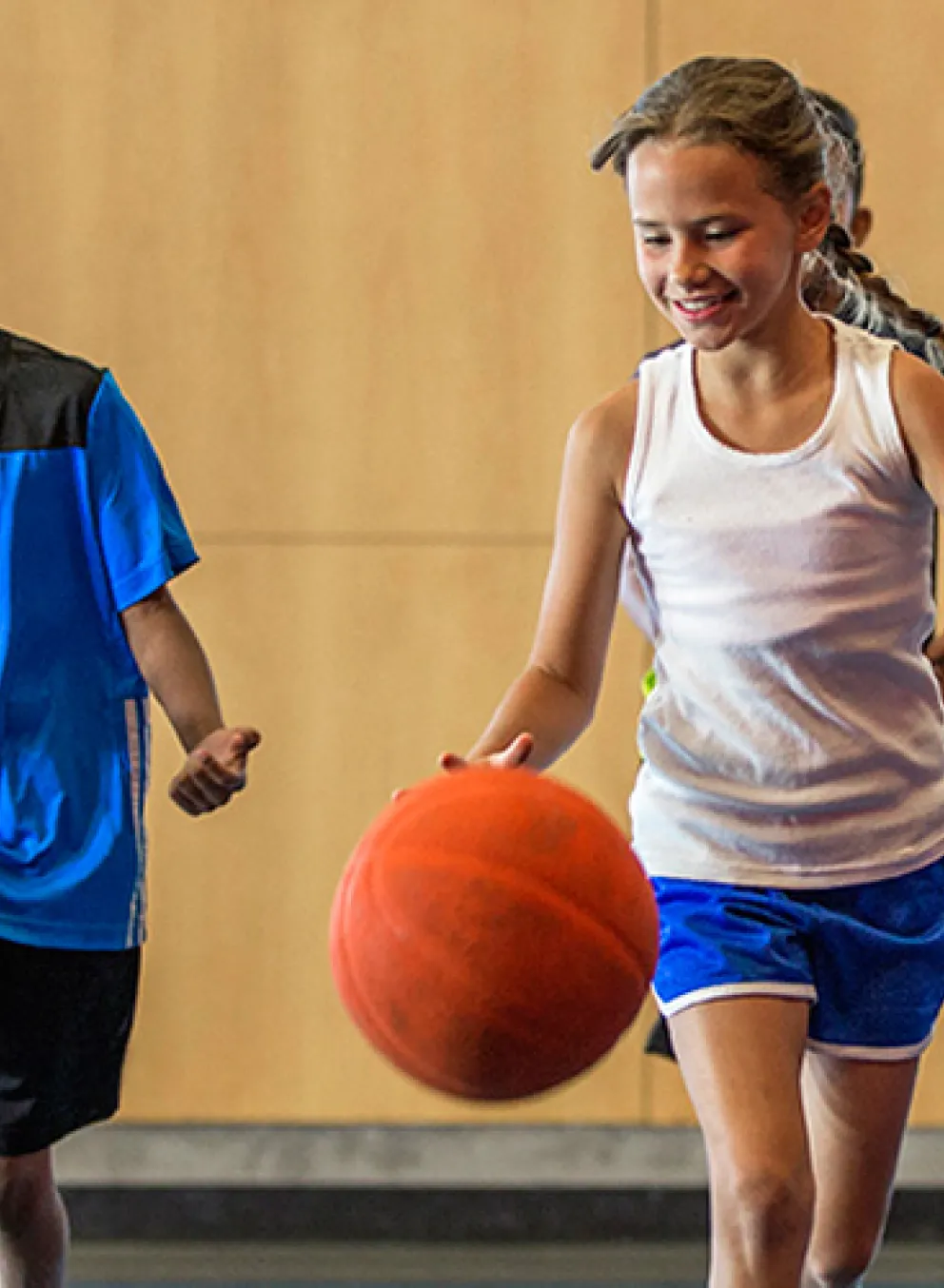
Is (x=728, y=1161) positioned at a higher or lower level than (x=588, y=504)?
lower

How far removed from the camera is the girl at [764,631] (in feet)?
6.51

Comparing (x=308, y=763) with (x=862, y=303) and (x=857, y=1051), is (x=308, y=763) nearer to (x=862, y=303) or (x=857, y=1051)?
(x=862, y=303)

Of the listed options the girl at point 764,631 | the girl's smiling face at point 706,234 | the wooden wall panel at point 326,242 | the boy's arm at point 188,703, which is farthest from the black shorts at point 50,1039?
the wooden wall panel at point 326,242

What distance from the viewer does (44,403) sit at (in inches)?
96.6

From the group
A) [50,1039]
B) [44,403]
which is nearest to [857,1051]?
[50,1039]

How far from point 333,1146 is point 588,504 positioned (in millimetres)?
2075

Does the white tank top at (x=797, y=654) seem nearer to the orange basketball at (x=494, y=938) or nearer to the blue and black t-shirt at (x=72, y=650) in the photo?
the orange basketball at (x=494, y=938)

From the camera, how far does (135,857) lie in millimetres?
2465

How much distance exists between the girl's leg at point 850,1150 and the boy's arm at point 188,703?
75cm

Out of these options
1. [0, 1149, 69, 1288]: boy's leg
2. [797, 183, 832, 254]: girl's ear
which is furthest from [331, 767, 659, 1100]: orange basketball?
[0, 1149, 69, 1288]: boy's leg

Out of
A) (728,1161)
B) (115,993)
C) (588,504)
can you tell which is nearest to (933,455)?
(588,504)

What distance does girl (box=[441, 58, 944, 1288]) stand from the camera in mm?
1985

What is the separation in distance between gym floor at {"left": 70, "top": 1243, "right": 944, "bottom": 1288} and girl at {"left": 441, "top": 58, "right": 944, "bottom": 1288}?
4.92 ft

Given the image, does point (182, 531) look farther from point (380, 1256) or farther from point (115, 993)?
point (380, 1256)
